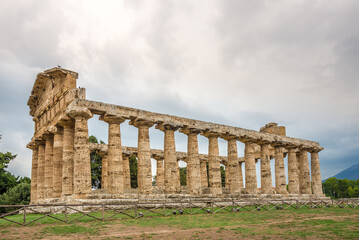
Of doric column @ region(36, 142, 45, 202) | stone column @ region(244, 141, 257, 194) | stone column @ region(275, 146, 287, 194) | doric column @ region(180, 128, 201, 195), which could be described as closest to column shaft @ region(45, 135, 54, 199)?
doric column @ region(36, 142, 45, 202)

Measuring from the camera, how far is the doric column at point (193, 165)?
103 feet

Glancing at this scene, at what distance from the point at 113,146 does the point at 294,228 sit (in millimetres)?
16620

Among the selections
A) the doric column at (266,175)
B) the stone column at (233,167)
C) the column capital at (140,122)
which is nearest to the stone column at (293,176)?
the doric column at (266,175)

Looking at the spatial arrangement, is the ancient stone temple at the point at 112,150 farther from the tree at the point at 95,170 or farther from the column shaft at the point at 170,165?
the tree at the point at 95,170

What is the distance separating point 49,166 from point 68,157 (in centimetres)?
499

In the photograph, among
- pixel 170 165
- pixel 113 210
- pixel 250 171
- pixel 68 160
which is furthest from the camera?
pixel 250 171

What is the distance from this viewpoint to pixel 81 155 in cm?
2506

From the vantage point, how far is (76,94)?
2645 centimetres

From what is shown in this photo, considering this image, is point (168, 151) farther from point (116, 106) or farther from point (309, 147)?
point (309, 147)

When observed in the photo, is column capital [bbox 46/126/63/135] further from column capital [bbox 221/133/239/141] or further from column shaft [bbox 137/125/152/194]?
column capital [bbox 221/133/239/141]

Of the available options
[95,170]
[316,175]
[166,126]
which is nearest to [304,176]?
[316,175]

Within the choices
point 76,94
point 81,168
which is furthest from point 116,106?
point 81,168

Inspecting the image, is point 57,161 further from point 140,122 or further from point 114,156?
point 140,122

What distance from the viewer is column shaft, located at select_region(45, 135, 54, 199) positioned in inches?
1148
